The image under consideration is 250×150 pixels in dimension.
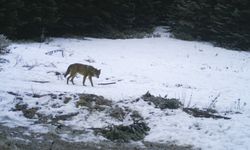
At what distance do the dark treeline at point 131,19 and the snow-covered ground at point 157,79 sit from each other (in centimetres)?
155

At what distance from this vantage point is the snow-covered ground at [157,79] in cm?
1108

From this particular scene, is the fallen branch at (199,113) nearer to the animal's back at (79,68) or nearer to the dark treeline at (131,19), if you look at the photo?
the animal's back at (79,68)

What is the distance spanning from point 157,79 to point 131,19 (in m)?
14.1

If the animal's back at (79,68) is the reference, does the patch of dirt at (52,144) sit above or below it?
below

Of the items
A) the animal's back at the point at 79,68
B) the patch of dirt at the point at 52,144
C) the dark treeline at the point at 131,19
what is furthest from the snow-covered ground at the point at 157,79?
the dark treeline at the point at 131,19

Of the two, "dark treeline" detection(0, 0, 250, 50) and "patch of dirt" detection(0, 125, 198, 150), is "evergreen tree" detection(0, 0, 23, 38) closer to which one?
"dark treeline" detection(0, 0, 250, 50)

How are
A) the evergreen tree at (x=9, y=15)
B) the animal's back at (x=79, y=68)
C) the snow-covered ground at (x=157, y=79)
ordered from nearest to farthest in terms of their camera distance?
the snow-covered ground at (x=157, y=79)
the animal's back at (x=79, y=68)
the evergreen tree at (x=9, y=15)

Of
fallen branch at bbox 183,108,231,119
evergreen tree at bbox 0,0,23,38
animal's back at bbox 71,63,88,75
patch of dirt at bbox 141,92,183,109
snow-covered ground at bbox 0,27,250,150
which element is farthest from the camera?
evergreen tree at bbox 0,0,23,38

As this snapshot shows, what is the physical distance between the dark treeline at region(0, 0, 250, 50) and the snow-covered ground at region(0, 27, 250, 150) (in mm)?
1548

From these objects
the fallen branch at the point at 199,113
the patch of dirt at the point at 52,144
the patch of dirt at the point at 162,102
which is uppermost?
the patch of dirt at the point at 162,102

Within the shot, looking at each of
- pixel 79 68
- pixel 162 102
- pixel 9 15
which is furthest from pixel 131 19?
pixel 162 102

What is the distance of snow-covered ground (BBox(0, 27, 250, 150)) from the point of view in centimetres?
1108

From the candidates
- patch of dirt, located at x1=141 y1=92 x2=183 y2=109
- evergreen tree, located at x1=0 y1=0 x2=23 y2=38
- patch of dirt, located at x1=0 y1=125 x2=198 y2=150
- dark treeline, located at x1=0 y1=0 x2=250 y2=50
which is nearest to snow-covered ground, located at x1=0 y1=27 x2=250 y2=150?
patch of dirt, located at x1=141 y1=92 x2=183 y2=109

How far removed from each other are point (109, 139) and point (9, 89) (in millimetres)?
4277
